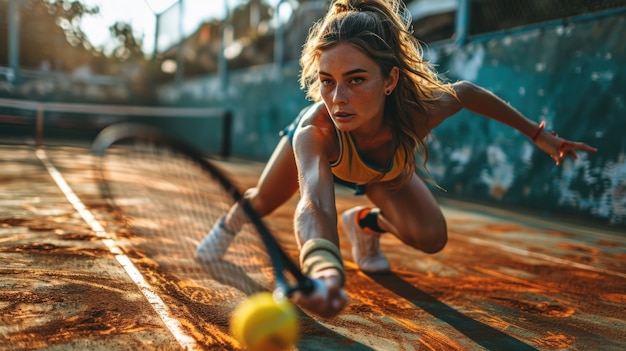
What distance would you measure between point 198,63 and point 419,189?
16228 mm

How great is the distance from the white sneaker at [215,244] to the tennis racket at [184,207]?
23 mm

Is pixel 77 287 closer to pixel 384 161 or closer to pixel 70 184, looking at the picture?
pixel 384 161

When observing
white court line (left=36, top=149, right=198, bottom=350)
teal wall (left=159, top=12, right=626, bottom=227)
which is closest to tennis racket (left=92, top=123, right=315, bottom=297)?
white court line (left=36, top=149, right=198, bottom=350)

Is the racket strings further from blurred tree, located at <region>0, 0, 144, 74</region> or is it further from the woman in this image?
blurred tree, located at <region>0, 0, 144, 74</region>

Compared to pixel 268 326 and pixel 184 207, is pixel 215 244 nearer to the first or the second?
pixel 268 326

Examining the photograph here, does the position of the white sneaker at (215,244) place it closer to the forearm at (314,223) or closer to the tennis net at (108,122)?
the forearm at (314,223)

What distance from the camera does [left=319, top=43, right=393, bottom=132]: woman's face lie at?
2305 millimetres

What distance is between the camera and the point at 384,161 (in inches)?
109

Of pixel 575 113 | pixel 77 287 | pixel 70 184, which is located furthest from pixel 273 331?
pixel 575 113

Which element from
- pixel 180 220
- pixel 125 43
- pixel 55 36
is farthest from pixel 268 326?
pixel 55 36

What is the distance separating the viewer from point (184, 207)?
197 inches

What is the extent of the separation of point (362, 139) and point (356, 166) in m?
0.13

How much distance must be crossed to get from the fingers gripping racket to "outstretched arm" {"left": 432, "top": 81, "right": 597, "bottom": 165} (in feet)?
3.77

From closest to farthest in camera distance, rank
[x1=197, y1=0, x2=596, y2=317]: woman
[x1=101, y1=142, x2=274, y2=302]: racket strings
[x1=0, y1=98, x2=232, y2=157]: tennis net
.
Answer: [x1=197, y1=0, x2=596, y2=317]: woman, [x1=101, y1=142, x2=274, y2=302]: racket strings, [x1=0, y1=98, x2=232, y2=157]: tennis net
